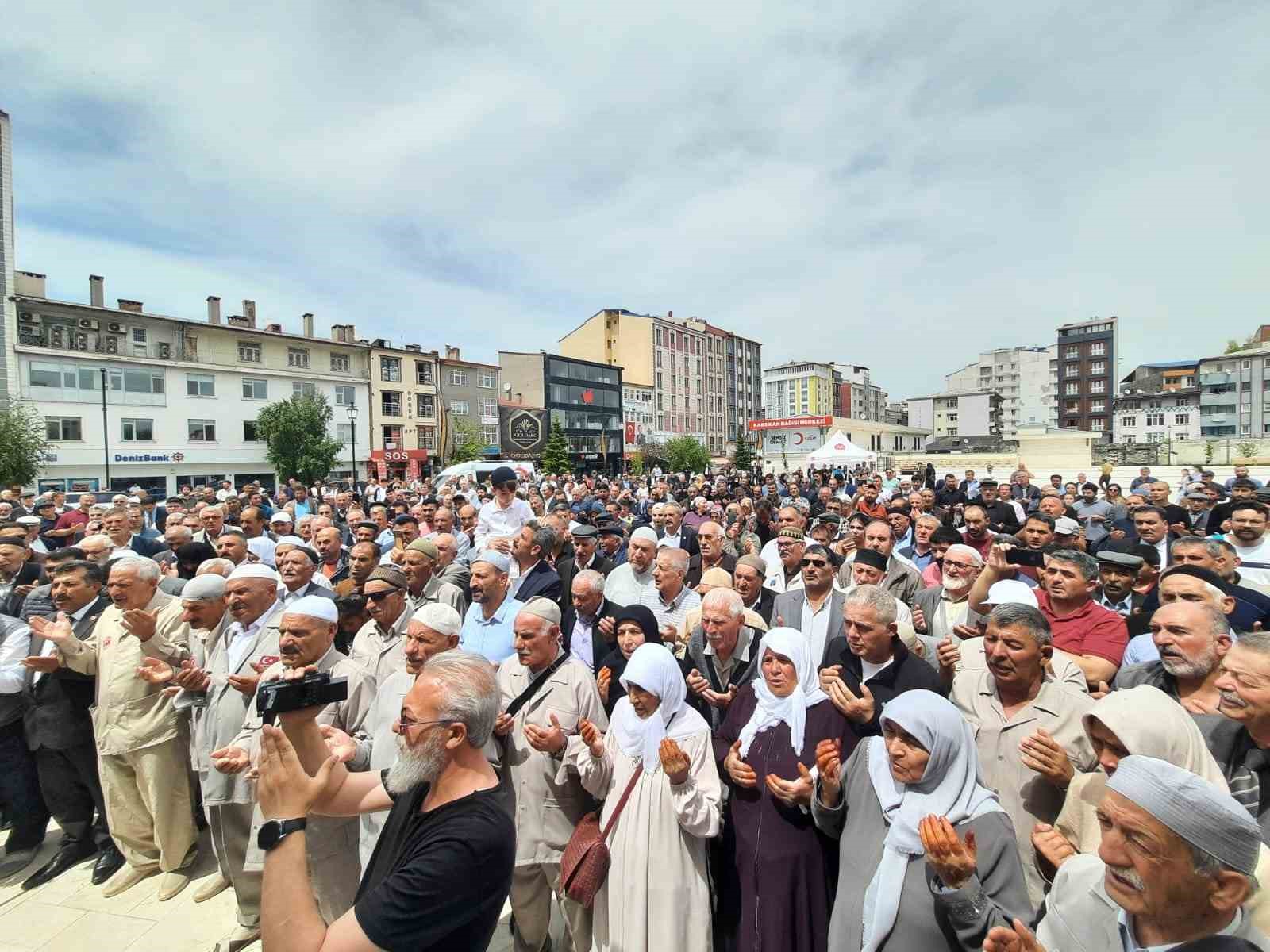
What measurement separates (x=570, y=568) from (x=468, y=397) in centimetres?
4832

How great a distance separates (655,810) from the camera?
2828 millimetres

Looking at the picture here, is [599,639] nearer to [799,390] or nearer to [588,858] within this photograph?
[588,858]

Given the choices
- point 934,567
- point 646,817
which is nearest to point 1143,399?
point 934,567

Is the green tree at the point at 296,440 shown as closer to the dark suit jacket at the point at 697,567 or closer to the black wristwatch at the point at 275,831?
the dark suit jacket at the point at 697,567

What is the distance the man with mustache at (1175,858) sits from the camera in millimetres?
1425

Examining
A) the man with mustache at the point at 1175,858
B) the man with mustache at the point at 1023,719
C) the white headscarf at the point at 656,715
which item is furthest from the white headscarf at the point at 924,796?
the white headscarf at the point at 656,715

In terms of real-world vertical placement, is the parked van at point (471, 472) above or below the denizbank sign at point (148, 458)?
below

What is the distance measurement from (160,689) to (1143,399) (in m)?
92.0

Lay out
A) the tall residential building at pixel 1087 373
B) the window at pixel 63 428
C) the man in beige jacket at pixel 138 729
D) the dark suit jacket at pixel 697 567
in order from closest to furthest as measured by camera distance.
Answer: the man in beige jacket at pixel 138 729
the dark suit jacket at pixel 697 567
the window at pixel 63 428
the tall residential building at pixel 1087 373

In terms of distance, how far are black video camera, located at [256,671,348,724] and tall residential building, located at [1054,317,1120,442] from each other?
3819 inches

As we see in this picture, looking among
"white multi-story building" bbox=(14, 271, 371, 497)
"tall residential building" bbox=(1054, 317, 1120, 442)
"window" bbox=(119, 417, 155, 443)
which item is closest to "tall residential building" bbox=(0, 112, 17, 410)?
"white multi-story building" bbox=(14, 271, 371, 497)

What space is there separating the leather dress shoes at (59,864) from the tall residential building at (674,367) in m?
61.6

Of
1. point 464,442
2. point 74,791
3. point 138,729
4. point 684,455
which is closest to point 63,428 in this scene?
point 464,442

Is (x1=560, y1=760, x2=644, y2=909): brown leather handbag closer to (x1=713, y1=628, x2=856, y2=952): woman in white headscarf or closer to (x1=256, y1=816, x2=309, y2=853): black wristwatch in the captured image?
(x1=713, y1=628, x2=856, y2=952): woman in white headscarf
